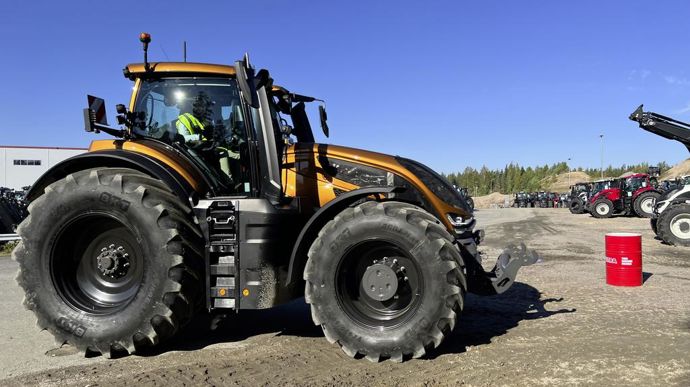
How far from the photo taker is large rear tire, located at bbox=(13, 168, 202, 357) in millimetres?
4137

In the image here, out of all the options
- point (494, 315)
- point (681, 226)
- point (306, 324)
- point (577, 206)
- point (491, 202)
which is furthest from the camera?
point (491, 202)

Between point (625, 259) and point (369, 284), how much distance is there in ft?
17.3

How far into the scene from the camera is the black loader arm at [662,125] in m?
14.4

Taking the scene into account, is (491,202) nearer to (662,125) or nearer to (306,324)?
(662,125)

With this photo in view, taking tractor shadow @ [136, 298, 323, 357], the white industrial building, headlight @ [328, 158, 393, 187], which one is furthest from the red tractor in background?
the white industrial building

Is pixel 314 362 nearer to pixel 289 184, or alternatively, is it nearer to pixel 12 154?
pixel 289 184

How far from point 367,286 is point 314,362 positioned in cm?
79

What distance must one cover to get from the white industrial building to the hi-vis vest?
127 feet

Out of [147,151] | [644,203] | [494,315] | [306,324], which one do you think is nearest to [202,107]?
[147,151]

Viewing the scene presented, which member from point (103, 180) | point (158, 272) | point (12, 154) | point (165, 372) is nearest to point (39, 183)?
point (103, 180)

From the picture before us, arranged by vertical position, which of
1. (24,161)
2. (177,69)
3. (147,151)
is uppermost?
(24,161)

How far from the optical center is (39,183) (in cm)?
467

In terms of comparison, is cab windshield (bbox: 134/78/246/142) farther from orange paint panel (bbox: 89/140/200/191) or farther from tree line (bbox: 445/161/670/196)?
tree line (bbox: 445/161/670/196)

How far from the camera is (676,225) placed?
1339cm
